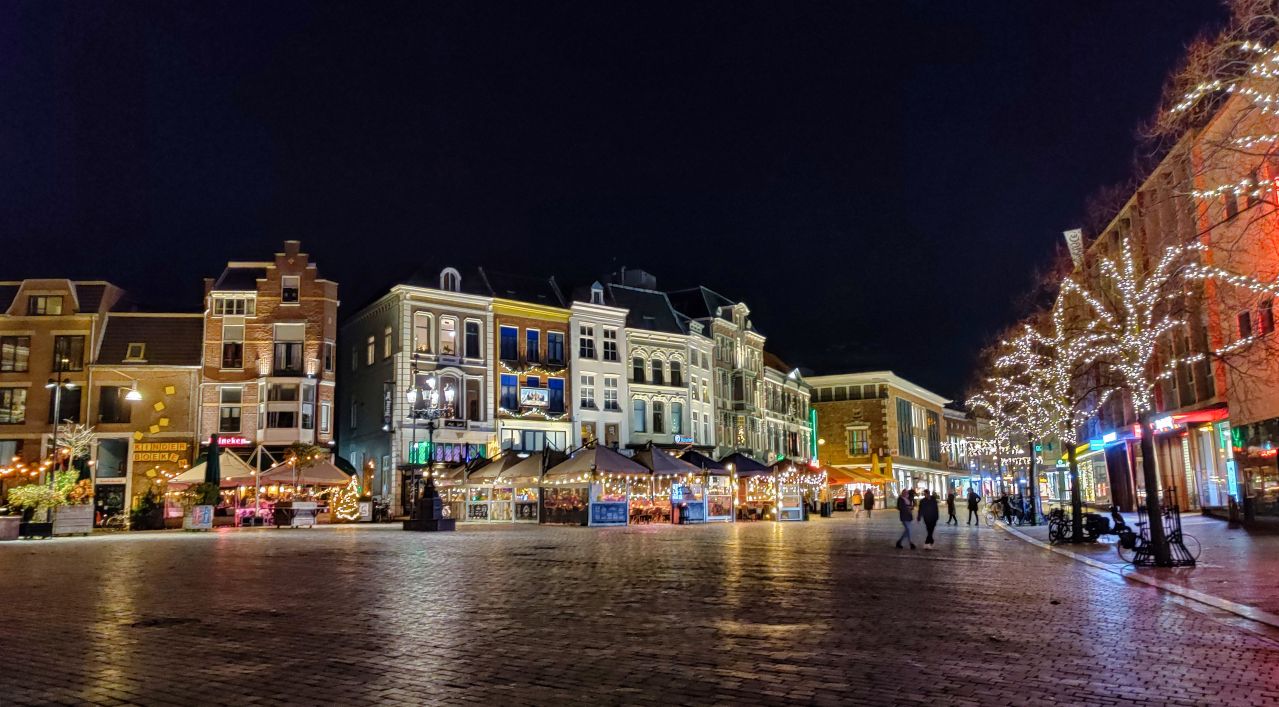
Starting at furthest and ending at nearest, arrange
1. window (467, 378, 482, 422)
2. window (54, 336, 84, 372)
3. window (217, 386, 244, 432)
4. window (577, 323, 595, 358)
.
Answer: window (577, 323, 595, 358) < window (467, 378, 482, 422) < window (217, 386, 244, 432) < window (54, 336, 84, 372)

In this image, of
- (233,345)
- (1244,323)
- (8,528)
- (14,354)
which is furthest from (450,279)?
(1244,323)

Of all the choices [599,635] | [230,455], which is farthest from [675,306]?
[599,635]

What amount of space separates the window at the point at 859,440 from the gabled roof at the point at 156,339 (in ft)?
214

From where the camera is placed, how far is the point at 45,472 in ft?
142

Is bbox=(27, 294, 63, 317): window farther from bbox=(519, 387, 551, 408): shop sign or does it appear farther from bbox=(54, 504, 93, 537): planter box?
bbox=(519, 387, 551, 408): shop sign

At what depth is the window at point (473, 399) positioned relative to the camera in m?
52.3

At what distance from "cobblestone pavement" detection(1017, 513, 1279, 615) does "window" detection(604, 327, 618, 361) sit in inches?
1408

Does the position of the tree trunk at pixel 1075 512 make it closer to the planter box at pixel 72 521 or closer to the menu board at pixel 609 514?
the menu board at pixel 609 514

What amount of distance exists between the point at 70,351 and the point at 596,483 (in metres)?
29.0

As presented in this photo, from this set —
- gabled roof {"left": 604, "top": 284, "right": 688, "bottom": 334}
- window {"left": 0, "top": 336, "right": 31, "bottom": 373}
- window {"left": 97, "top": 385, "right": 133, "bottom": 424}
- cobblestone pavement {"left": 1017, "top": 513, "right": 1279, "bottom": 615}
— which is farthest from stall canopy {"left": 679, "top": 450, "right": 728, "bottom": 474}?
window {"left": 0, "top": 336, "right": 31, "bottom": 373}

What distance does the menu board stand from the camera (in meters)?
38.3

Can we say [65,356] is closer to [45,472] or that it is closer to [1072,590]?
[45,472]

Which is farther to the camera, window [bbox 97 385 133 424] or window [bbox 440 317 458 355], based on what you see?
window [bbox 440 317 458 355]

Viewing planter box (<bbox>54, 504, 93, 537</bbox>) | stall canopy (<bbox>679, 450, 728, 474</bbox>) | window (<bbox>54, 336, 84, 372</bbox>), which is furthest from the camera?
window (<bbox>54, 336, 84, 372</bbox>)
